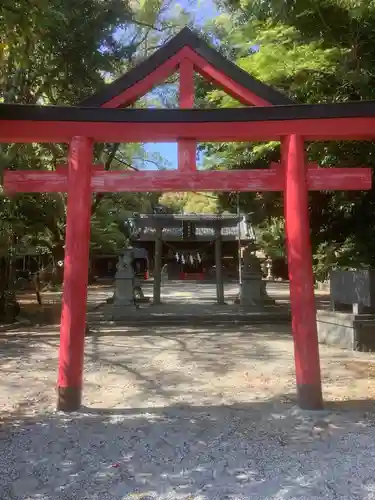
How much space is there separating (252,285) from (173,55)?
11.9 metres

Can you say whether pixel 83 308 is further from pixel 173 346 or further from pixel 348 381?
pixel 173 346

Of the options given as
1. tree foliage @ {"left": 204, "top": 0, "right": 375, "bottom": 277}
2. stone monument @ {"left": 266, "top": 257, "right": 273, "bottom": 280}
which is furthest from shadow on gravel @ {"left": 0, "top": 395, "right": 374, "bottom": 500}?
stone monument @ {"left": 266, "top": 257, "right": 273, "bottom": 280}

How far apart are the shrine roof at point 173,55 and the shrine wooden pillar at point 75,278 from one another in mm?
673

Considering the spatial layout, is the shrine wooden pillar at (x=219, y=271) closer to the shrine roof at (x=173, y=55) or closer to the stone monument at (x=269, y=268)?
the shrine roof at (x=173, y=55)

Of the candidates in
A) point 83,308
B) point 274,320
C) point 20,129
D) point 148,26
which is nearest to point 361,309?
point 274,320

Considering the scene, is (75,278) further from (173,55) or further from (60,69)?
(60,69)

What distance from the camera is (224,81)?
6004 mm

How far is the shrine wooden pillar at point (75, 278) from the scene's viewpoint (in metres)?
5.47

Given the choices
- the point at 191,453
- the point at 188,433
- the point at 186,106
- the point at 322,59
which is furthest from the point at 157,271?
the point at 191,453

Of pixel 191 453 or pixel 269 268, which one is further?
pixel 269 268

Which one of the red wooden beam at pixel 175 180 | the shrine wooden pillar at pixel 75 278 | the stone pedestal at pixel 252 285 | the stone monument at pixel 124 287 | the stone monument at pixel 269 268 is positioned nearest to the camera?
the shrine wooden pillar at pixel 75 278

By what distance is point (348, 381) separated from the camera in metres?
7.03

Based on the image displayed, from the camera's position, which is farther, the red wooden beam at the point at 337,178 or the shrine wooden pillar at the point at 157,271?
the shrine wooden pillar at the point at 157,271

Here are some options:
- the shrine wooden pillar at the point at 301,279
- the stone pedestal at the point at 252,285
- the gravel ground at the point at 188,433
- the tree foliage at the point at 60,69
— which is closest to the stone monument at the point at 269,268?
the stone pedestal at the point at 252,285
